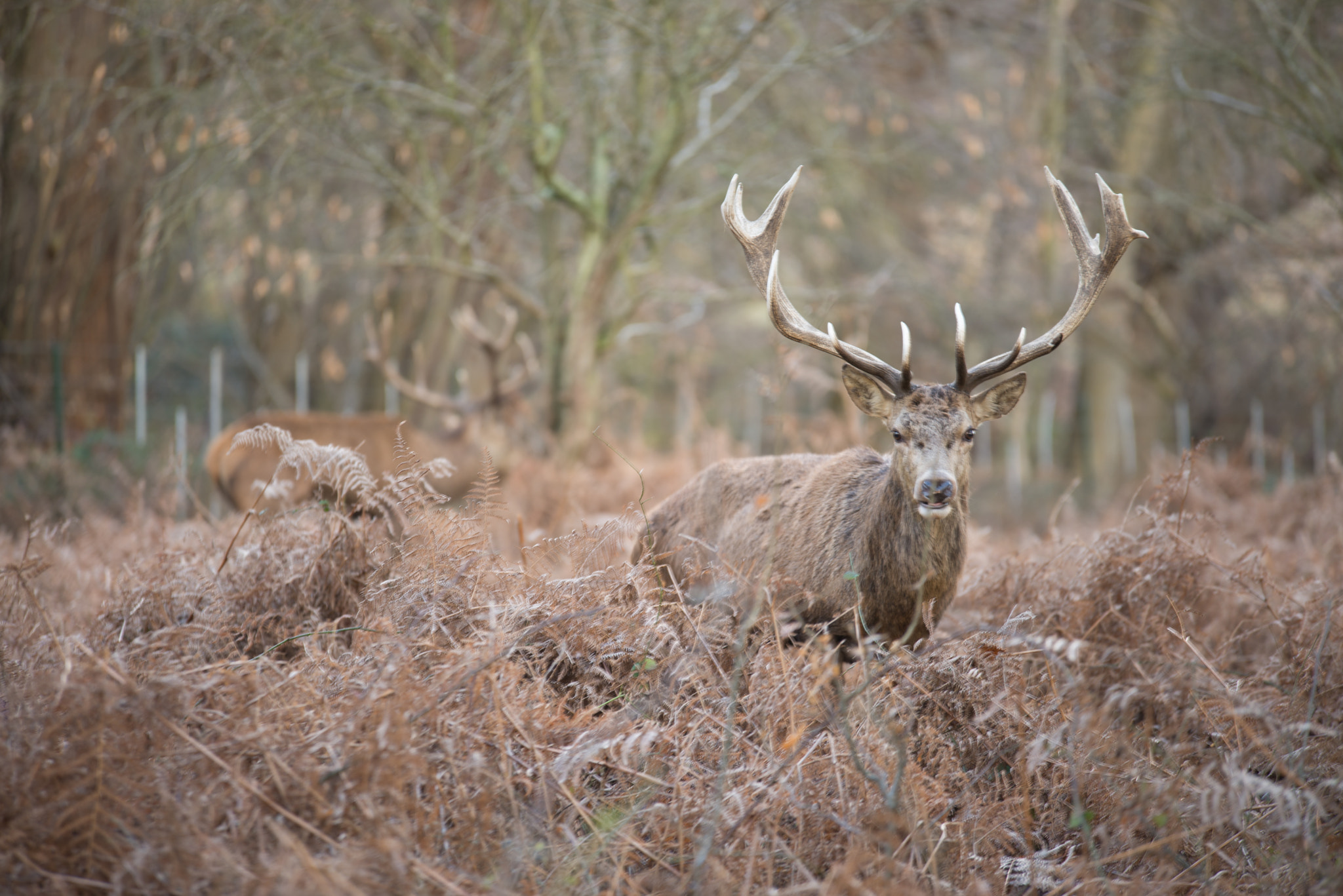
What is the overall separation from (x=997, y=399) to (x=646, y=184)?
226 inches

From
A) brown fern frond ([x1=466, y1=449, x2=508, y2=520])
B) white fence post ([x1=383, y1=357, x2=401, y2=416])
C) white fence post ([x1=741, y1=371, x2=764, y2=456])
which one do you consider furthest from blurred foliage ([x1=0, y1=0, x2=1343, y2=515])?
white fence post ([x1=741, y1=371, x2=764, y2=456])

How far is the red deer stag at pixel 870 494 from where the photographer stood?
4109mm

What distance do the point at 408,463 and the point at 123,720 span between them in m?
1.54

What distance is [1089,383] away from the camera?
15.3m

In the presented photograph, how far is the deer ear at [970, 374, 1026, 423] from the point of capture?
174 inches

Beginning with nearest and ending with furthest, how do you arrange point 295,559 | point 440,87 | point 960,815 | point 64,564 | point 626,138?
point 960,815
point 295,559
point 64,564
point 440,87
point 626,138

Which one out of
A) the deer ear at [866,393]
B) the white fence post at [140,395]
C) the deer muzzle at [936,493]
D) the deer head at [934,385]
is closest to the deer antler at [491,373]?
the white fence post at [140,395]

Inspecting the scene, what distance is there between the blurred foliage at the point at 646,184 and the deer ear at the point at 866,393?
0.53 meters

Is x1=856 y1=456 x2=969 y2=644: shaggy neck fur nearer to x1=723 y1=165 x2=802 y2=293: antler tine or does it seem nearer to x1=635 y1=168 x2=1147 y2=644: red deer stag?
x1=635 y1=168 x2=1147 y2=644: red deer stag

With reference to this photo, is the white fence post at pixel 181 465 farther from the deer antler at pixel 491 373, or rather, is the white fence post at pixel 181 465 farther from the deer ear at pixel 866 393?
the deer ear at pixel 866 393

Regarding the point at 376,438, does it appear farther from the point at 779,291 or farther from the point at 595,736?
the point at 595,736

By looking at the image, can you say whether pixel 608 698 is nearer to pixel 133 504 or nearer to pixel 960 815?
pixel 960 815

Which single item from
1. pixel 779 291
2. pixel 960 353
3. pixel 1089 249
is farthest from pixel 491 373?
pixel 960 353

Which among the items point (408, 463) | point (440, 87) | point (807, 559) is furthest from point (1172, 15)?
point (408, 463)
